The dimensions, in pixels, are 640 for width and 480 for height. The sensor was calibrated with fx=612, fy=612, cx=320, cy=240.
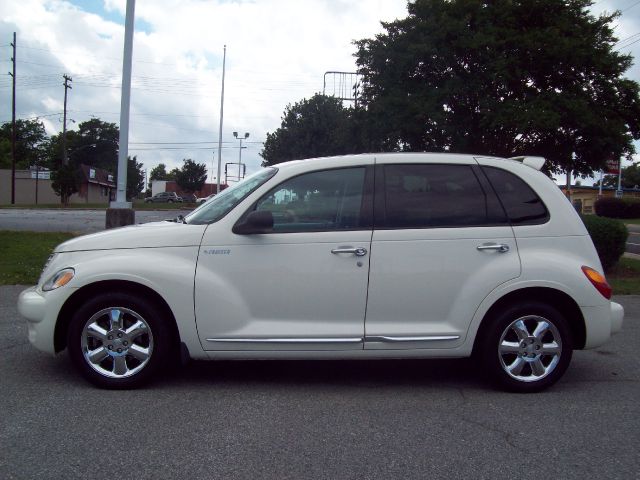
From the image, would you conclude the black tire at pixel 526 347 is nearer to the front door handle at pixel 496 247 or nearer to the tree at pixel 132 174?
the front door handle at pixel 496 247

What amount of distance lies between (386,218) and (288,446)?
192cm

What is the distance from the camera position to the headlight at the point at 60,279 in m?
4.63

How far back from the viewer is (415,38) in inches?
707

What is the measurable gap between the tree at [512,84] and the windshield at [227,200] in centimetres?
1198

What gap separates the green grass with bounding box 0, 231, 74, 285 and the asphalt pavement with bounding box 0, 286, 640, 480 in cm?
516

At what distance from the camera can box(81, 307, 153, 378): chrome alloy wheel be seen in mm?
4629

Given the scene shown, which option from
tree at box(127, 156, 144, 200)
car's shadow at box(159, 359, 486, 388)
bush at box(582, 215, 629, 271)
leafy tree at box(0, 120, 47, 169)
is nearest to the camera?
car's shadow at box(159, 359, 486, 388)

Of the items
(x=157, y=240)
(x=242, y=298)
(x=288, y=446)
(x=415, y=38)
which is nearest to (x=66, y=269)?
(x=157, y=240)

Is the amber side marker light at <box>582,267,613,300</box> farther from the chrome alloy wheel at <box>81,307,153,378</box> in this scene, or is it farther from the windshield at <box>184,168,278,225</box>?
the chrome alloy wheel at <box>81,307,153,378</box>

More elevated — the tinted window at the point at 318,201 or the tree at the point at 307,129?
the tree at the point at 307,129

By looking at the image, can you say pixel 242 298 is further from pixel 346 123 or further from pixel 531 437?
pixel 346 123

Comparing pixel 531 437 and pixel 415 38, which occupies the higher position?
pixel 415 38

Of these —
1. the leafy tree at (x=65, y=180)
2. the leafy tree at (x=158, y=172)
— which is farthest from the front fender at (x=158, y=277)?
the leafy tree at (x=158, y=172)

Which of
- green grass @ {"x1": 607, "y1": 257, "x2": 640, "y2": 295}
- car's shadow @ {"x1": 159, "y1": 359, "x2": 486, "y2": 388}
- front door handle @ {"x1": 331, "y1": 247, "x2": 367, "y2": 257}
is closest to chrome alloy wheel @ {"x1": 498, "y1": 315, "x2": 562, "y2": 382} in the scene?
car's shadow @ {"x1": 159, "y1": 359, "x2": 486, "y2": 388}
